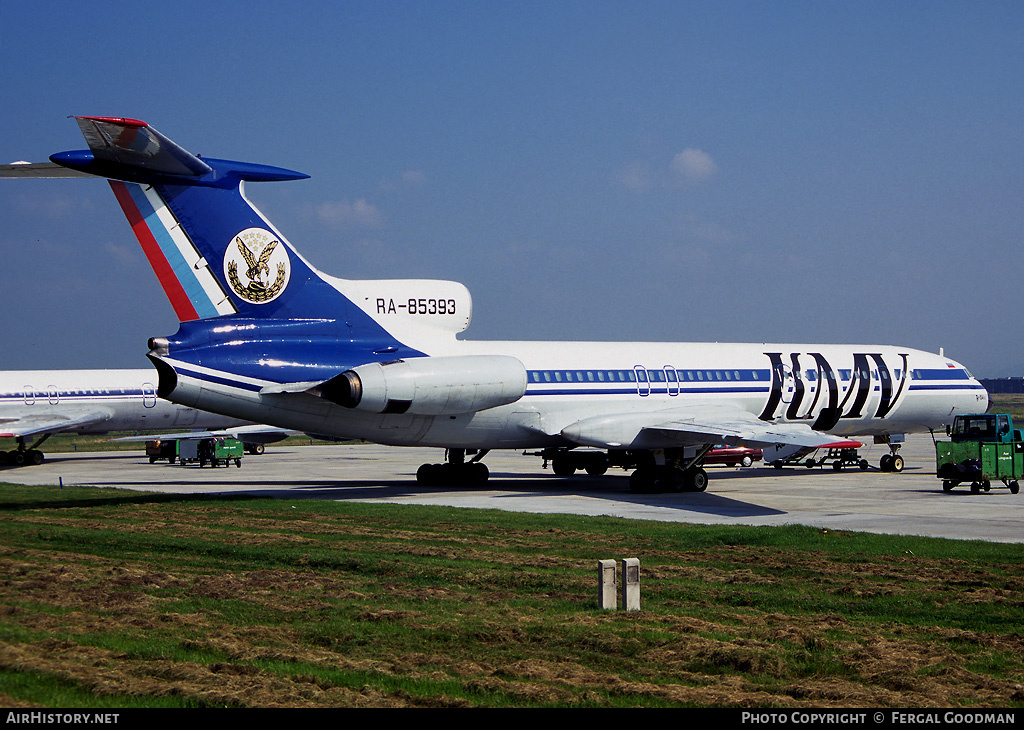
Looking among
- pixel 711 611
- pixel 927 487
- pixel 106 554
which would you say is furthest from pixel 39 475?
pixel 711 611

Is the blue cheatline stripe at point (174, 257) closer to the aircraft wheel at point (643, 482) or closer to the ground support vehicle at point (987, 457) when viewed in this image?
the aircraft wheel at point (643, 482)

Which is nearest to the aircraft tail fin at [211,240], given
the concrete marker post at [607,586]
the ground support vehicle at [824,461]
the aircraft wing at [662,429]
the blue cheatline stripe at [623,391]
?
the blue cheatline stripe at [623,391]

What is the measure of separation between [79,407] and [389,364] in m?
34.2

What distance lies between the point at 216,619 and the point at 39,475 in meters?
34.2

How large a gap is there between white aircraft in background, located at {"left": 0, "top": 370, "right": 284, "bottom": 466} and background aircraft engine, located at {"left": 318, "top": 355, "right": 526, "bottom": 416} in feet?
96.3

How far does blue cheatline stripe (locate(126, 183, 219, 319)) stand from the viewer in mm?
21797

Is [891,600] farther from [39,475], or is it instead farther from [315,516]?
[39,475]

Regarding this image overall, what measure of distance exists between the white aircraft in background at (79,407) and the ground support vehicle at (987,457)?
36070 mm

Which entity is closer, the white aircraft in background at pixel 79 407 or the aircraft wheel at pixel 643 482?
the aircraft wheel at pixel 643 482

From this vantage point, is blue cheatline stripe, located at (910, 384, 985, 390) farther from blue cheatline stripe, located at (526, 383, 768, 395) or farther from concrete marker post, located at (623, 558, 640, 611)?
concrete marker post, located at (623, 558, 640, 611)

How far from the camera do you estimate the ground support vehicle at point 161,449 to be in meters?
51.1

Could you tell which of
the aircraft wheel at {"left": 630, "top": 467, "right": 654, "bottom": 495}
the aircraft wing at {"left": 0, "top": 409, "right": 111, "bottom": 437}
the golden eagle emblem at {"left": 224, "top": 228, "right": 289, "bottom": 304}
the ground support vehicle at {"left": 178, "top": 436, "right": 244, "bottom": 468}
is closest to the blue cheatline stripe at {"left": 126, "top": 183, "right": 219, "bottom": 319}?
the golden eagle emblem at {"left": 224, "top": 228, "right": 289, "bottom": 304}

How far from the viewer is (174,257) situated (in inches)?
882

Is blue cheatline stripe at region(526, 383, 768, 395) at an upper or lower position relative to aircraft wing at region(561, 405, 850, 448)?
upper
